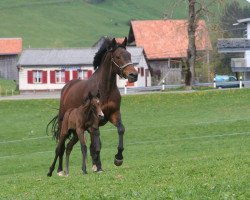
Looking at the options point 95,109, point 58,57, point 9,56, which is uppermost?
point 58,57

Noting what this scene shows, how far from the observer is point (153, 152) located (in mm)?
31344

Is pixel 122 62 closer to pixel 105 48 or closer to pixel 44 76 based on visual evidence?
pixel 105 48

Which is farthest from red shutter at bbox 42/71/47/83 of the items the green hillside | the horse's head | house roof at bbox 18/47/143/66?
the green hillside

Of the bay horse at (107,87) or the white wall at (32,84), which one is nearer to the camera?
the bay horse at (107,87)

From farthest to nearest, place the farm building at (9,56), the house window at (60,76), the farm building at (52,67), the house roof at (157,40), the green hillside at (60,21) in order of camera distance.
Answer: the green hillside at (60,21), the farm building at (9,56), the house roof at (157,40), the house window at (60,76), the farm building at (52,67)

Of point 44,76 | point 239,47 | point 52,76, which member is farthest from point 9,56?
point 239,47

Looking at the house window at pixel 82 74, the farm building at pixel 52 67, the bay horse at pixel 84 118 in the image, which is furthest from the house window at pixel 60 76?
the bay horse at pixel 84 118

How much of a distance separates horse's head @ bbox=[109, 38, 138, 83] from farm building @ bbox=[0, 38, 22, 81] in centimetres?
9517

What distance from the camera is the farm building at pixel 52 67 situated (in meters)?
80.9

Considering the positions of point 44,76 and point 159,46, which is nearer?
point 44,76

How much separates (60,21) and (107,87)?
165206 mm

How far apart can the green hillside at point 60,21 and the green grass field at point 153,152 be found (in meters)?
110

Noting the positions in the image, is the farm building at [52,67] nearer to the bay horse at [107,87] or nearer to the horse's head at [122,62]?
the bay horse at [107,87]

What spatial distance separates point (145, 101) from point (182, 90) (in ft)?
20.4
